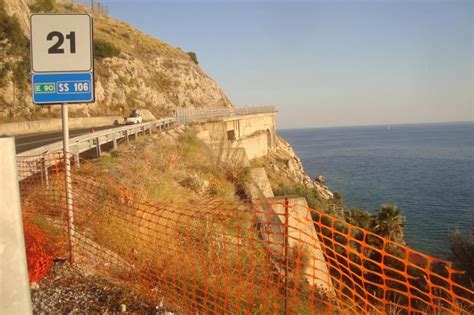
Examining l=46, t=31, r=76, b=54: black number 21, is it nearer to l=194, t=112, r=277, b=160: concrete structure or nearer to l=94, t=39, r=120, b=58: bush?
l=194, t=112, r=277, b=160: concrete structure

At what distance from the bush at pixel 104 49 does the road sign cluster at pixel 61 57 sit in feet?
151

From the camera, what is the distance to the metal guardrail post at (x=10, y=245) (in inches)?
81.3

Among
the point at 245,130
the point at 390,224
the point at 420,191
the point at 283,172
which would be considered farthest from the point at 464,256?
the point at 420,191

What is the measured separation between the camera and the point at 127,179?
751cm

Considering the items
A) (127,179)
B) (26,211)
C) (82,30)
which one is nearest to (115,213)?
(26,211)

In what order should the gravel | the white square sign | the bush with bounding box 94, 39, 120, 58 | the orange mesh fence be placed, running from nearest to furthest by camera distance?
the gravel < the orange mesh fence < the white square sign < the bush with bounding box 94, 39, 120, 58

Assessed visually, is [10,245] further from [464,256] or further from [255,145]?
[255,145]

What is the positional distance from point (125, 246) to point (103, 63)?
46030mm

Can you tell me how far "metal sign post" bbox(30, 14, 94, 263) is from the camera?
4457 mm

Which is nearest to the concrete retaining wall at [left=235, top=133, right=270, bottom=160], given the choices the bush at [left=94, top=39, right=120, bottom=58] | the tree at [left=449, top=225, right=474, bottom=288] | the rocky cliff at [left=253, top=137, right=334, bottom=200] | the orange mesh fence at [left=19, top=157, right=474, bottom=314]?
the rocky cliff at [left=253, top=137, right=334, bottom=200]

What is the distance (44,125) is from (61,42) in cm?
2479

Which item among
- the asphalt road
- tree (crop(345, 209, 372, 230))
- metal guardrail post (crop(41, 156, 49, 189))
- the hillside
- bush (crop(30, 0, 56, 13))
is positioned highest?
bush (crop(30, 0, 56, 13))

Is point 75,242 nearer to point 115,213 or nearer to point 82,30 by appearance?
point 115,213

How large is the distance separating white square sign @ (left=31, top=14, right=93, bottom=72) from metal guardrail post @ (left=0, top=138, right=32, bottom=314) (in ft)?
8.91
